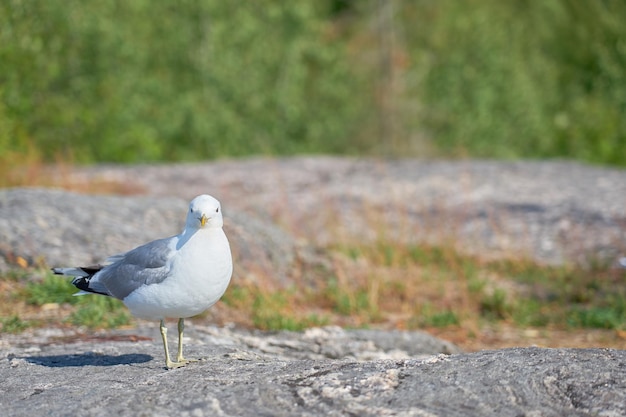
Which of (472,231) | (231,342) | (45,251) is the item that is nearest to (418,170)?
(472,231)

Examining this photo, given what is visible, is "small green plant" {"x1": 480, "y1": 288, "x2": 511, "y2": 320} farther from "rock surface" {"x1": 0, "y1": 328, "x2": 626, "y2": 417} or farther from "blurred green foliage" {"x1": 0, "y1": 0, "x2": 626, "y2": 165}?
"blurred green foliage" {"x1": 0, "y1": 0, "x2": 626, "y2": 165}

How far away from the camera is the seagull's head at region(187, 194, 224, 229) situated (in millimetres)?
5027

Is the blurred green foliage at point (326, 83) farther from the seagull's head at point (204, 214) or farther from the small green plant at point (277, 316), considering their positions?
the seagull's head at point (204, 214)

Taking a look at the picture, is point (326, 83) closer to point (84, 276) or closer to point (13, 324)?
point (13, 324)

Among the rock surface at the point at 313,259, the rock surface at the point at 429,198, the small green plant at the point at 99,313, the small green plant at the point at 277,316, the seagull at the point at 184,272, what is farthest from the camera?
the rock surface at the point at 429,198

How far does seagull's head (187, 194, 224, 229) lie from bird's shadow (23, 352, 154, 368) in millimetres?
972

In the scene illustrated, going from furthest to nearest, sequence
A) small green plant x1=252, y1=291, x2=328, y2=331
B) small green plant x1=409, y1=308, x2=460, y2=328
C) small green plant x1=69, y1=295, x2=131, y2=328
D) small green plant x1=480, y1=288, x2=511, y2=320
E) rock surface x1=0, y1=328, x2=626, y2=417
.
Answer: small green plant x1=480, y1=288, x2=511, y2=320
small green plant x1=409, y1=308, x2=460, y2=328
small green plant x1=252, y1=291, x2=328, y2=331
small green plant x1=69, y1=295, x2=131, y2=328
rock surface x1=0, y1=328, x2=626, y2=417

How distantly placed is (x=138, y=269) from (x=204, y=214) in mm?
549

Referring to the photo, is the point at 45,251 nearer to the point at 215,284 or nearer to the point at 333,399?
the point at 215,284

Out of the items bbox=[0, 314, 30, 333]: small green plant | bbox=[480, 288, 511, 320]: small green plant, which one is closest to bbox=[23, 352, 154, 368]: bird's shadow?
bbox=[0, 314, 30, 333]: small green plant

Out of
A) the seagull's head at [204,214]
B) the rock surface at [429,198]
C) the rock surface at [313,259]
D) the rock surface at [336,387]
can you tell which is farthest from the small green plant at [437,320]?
the seagull's head at [204,214]

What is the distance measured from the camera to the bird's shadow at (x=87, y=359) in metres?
5.55

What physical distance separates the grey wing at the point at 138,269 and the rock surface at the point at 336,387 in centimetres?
45

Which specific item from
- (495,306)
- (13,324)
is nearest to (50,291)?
(13,324)
